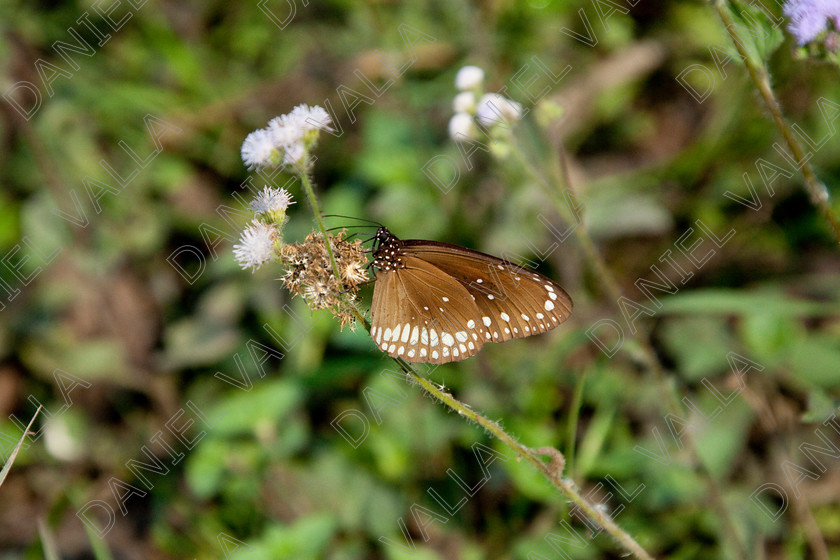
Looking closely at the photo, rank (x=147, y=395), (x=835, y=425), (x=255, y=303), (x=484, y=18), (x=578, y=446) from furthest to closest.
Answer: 1. (x=484, y=18)
2. (x=147, y=395)
3. (x=255, y=303)
4. (x=578, y=446)
5. (x=835, y=425)

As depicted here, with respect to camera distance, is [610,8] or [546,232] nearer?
[546,232]

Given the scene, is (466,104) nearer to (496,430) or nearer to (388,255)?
(388,255)

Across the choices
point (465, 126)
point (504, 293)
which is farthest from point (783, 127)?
point (465, 126)

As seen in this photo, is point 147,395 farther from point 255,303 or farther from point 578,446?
point 578,446

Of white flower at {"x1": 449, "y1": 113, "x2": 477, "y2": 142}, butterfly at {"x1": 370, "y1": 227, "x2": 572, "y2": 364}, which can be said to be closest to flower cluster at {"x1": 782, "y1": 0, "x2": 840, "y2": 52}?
butterfly at {"x1": 370, "y1": 227, "x2": 572, "y2": 364}

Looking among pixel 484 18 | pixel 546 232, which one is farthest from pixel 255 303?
pixel 484 18

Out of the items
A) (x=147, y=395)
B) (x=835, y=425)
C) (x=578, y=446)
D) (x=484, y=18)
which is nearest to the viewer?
(x=835, y=425)

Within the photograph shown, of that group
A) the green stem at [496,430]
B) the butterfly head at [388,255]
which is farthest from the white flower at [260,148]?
the butterfly head at [388,255]
